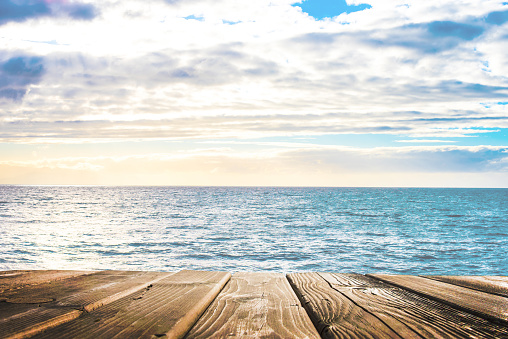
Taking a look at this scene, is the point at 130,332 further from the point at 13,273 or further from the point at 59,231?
the point at 59,231

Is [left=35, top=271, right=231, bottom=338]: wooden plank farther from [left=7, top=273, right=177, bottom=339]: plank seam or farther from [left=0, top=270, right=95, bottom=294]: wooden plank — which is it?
[left=0, top=270, right=95, bottom=294]: wooden plank

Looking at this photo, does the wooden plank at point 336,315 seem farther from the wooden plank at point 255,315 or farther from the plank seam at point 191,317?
the plank seam at point 191,317

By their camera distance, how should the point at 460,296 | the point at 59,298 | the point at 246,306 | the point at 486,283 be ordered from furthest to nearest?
the point at 486,283 < the point at 460,296 < the point at 59,298 < the point at 246,306

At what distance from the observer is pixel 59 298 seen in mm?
1735

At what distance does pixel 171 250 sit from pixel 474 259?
17.2m

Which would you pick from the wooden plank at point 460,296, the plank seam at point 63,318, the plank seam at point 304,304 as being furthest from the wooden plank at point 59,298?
the wooden plank at point 460,296

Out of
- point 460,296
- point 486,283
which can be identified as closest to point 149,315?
point 460,296

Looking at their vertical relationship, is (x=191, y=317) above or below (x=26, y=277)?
above

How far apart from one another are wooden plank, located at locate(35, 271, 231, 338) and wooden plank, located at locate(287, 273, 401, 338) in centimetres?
49

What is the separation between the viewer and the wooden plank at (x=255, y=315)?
4.13 ft

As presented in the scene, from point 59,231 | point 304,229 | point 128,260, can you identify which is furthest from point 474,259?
point 59,231

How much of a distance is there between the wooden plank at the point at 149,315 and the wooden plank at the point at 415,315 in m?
0.78

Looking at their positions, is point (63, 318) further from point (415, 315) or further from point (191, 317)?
point (415, 315)

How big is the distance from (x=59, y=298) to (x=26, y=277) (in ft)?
2.63
